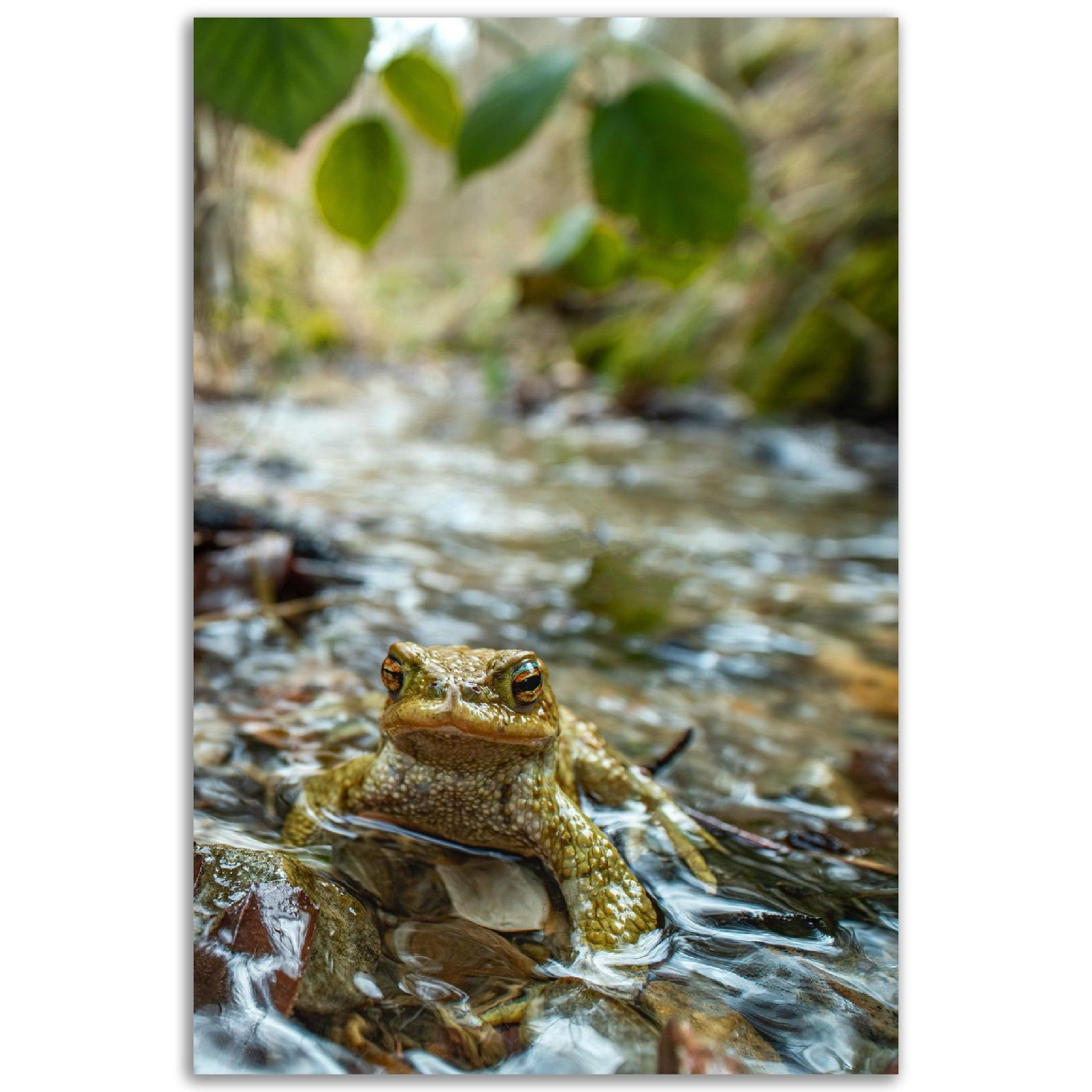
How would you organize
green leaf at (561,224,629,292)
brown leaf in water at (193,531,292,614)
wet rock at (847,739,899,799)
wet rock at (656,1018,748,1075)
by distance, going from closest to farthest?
wet rock at (656,1018,748,1075) → wet rock at (847,739,899,799) → brown leaf in water at (193,531,292,614) → green leaf at (561,224,629,292)

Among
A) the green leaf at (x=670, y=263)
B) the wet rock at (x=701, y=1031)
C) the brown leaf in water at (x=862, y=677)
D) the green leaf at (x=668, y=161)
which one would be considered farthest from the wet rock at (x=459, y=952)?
the green leaf at (x=670, y=263)

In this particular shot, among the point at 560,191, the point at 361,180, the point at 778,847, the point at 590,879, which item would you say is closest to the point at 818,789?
the point at 778,847

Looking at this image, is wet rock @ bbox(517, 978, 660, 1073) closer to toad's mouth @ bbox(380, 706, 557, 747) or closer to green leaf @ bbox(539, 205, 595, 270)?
toad's mouth @ bbox(380, 706, 557, 747)

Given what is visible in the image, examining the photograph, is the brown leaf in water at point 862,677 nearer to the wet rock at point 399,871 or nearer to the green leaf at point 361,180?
the wet rock at point 399,871

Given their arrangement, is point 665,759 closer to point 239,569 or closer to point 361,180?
point 239,569

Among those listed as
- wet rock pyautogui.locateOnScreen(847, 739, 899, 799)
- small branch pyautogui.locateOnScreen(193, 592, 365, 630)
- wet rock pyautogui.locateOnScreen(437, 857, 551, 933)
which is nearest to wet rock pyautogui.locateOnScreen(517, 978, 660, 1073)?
wet rock pyautogui.locateOnScreen(437, 857, 551, 933)
